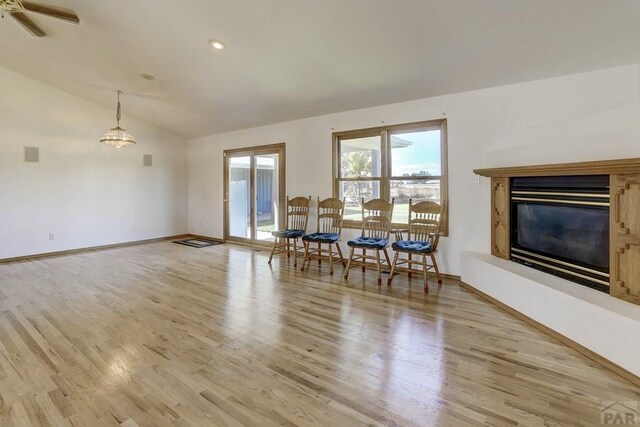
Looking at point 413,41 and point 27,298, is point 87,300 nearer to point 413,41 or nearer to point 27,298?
point 27,298

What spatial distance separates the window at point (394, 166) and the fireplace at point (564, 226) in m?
0.96

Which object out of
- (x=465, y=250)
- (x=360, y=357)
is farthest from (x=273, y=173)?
(x=360, y=357)

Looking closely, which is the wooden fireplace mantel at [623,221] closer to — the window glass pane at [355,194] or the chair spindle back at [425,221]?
the chair spindle back at [425,221]

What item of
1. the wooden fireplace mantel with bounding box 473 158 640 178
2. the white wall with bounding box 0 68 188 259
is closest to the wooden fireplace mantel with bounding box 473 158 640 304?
the wooden fireplace mantel with bounding box 473 158 640 178

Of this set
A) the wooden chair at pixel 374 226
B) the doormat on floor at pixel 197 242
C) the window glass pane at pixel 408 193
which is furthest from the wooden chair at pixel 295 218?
the doormat on floor at pixel 197 242

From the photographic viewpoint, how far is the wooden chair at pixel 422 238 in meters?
3.83

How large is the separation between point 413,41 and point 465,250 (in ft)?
8.13

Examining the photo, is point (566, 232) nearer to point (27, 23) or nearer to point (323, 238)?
point (323, 238)

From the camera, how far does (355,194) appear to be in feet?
16.9

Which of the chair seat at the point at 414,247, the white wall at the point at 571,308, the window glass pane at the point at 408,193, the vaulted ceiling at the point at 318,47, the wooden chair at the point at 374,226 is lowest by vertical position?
the white wall at the point at 571,308

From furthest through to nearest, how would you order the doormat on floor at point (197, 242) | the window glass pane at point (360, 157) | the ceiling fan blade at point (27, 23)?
1. the doormat on floor at point (197, 242)
2. the window glass pane at point (360, 157)
3. the ceiling fan blade at point (27, 23)

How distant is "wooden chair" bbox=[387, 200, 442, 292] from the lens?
3.83 meters

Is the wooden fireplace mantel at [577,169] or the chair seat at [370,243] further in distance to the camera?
the chair seat at [370,243]

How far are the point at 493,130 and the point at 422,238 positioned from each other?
1.54 m
